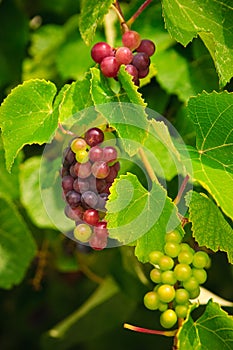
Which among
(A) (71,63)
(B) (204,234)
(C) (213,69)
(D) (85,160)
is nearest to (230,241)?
(B) (204,234)

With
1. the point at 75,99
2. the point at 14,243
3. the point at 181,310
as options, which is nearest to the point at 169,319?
the point at 181,310

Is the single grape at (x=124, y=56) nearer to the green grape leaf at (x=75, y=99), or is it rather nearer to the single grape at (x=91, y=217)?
the green grape leaf at (x=75, y=99)

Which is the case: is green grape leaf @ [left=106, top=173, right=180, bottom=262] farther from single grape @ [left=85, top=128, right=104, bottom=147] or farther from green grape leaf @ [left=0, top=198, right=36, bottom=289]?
green grape leaf @ [left=0, top=198, right=36, bottom=289]

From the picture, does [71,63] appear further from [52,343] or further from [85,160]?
[52,343]

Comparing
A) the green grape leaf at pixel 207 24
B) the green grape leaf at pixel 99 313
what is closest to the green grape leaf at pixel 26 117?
the green grape leaf at pixel 207 24

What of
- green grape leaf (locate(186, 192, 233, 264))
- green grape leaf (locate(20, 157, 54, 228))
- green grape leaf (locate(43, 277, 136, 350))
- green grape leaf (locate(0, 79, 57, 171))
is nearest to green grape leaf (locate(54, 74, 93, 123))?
green grape leaf (locate(0, 79, 57, 171))
